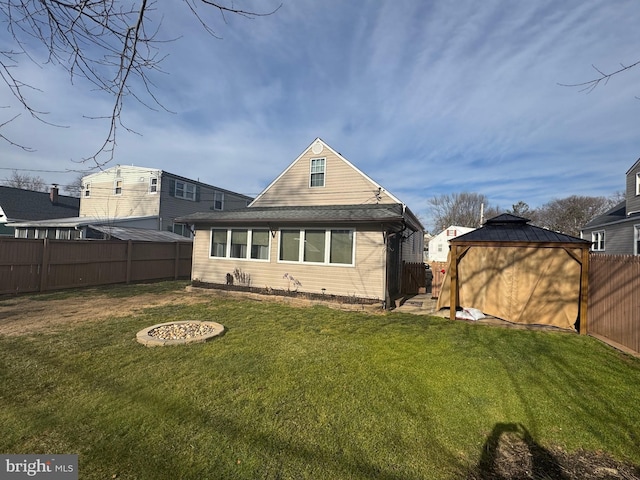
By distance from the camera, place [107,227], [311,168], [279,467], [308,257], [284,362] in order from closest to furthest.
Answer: [279,467]
[284,362]
[308,257]
[311,168]
[107,227]

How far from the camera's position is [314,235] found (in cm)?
1041

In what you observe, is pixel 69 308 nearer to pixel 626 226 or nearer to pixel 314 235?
pixel 314 235

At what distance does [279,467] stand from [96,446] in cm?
171

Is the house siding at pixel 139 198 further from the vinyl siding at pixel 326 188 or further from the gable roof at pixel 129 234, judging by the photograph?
the vinyl siding at pixel 326 188

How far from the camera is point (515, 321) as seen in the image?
7.89 m

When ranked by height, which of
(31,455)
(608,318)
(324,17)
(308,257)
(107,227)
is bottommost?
(31,455)

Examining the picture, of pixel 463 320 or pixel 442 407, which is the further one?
pixel 463 320

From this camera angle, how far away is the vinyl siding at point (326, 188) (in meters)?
12.2

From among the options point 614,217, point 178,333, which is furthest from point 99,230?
point 614,217

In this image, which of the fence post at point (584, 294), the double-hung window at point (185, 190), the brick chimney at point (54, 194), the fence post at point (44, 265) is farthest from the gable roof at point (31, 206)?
the fence post at point (584, 294)

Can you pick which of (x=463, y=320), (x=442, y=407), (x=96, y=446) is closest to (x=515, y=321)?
(x=463, y=320)

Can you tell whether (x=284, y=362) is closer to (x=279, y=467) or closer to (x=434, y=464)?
(x=279, y=467)

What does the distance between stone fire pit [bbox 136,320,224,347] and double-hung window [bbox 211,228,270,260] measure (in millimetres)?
4892

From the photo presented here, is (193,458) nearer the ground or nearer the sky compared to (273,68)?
nearer the ground
